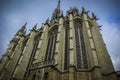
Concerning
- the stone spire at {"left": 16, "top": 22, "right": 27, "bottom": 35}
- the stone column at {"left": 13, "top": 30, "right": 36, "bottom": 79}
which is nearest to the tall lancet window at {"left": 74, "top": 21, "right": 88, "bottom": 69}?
the stone column at {"left": 13, "top": 30, "right": 36, "bottom": 79}

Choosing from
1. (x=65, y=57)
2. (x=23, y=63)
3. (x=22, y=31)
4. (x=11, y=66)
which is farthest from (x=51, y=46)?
(x=22, y=31)

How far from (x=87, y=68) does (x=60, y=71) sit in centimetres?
294

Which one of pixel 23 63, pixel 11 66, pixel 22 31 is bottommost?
pixel 23 63

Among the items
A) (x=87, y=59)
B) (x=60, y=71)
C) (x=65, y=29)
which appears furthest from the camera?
(x=65, y=29)

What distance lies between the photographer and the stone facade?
38.0 feet

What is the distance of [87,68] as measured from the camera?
12812mm

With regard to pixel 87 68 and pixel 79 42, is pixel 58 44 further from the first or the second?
pixel 87 68

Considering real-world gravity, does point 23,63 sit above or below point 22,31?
below

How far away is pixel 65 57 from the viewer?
1473 cm

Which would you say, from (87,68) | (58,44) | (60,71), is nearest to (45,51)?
(58,44)

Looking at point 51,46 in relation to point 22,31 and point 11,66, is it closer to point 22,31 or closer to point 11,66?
point 11,66

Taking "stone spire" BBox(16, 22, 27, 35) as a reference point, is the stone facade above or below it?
below

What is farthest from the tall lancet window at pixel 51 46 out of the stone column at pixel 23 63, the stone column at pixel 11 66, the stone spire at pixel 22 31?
the stone spire at pixel 22 31

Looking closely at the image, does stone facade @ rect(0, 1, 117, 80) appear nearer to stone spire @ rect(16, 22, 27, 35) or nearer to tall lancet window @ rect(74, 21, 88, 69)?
tall lancet window @ rect(74, 21, 88, 69)
